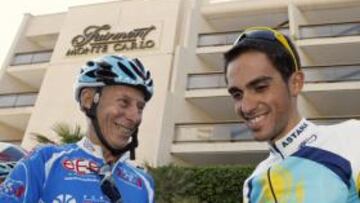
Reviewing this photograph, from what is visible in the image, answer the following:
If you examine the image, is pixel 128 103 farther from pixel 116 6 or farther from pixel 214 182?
pixel 116 6

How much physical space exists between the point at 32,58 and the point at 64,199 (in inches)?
1007

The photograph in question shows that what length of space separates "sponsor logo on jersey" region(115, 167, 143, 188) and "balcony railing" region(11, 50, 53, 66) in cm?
2446

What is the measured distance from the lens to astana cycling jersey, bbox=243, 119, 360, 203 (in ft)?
5.49

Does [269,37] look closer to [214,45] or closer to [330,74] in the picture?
[330,74]

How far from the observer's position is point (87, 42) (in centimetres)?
2516

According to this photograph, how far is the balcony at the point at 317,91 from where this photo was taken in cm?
1933

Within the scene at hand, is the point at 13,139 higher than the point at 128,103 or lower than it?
higher

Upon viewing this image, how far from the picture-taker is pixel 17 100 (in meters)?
25.3

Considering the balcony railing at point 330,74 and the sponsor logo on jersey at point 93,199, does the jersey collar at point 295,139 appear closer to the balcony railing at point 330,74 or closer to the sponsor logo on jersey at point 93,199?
the sponsor logo on jersey at point 93,199

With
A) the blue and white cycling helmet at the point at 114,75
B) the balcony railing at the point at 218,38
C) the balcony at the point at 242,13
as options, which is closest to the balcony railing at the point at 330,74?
the balcony railing at the point at 218,38

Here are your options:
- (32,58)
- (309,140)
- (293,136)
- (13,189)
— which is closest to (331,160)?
(309,140)

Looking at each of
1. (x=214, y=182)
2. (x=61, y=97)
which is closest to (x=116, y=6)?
(x=61, y=97)

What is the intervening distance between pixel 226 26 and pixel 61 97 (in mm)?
9217

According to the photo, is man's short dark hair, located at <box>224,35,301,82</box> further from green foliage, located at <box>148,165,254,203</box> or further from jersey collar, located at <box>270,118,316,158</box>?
green foliage, located at <box>148,165,254,203</box>
